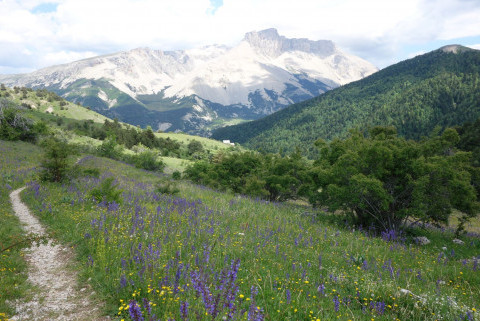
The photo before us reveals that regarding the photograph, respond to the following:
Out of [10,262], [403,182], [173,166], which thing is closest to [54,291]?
[10,262]

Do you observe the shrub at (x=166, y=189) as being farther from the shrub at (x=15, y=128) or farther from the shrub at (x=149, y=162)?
the shrub at (x=149, y=162)

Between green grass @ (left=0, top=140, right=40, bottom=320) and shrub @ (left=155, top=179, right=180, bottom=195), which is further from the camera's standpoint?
shrub @ (left=155, top=179, right=180, bottom=195)

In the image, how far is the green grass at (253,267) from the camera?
5066 mm

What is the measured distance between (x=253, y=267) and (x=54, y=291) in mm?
4551

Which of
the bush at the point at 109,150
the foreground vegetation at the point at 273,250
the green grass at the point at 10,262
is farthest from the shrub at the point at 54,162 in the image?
the bush at the point at 109,150

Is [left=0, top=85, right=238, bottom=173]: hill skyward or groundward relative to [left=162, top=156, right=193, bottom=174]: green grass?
skyward

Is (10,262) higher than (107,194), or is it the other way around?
(107,194)

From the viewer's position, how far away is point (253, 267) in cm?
682

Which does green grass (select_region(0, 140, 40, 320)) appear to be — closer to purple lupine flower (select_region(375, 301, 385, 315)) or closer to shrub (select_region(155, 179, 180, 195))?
purple lupine flower (select_region(375, 301, 385, 315))

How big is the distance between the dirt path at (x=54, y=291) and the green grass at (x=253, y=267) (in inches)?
12.8

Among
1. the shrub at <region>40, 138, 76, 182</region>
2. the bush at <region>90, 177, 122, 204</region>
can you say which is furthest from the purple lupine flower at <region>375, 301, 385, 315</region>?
the shrub at <region>40, 138, 76, 182</region>

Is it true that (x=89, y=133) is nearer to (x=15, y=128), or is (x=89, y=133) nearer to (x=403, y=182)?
(x=15, y=128)

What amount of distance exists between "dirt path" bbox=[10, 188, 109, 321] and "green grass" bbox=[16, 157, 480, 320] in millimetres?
325

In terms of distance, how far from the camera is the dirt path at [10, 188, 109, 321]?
499 cm
